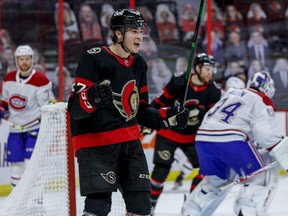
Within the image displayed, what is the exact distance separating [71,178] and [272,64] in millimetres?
3803

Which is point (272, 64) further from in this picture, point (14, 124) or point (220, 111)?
point (220, 111)

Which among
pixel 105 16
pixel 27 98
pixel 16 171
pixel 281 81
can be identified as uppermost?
pixel 105 16

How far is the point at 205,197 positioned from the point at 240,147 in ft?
1.22

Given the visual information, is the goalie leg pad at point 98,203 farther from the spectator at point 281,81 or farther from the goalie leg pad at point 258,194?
the spectator at point 281,81

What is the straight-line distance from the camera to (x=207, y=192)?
4711mm

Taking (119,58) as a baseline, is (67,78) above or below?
below

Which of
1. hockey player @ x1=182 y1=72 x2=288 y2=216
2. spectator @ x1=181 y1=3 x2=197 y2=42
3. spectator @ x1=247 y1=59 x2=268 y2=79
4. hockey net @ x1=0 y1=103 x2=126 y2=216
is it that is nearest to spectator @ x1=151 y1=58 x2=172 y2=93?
spectator @ x1=181 y1=3 x2=197 y2=42

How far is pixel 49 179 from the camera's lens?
4609 millimetres

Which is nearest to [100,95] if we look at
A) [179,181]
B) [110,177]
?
[110,177]

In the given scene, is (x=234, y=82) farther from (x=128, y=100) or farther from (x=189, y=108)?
(x=128, y=100)

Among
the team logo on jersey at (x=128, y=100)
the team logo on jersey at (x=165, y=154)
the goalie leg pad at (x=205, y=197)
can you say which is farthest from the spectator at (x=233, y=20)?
the team logo on jersey at (x=128, y=100)

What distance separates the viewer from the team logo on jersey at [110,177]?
3334 mm

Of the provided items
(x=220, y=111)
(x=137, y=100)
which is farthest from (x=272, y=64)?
(x=137, y=100)

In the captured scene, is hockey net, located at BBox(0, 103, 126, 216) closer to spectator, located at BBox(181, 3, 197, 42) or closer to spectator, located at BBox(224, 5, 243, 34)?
spectator, located at BBox(181, 3, 197, 42)
